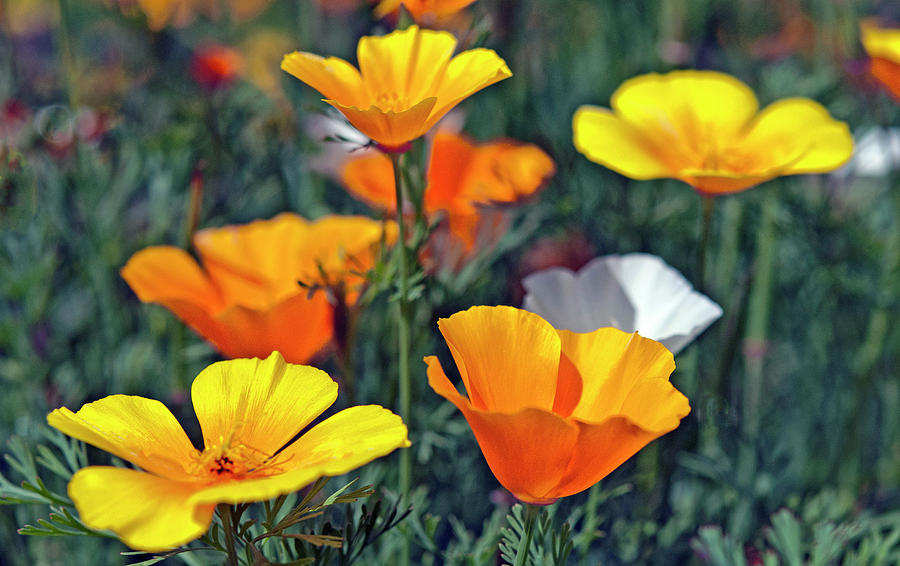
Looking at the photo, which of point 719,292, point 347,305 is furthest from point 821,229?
point 347,305

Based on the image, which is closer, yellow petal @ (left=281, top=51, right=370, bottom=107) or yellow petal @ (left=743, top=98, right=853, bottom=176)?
yellow petal @ (left=281, top=51, right=370, bottom=107)

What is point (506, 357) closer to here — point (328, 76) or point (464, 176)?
point (328, 76)

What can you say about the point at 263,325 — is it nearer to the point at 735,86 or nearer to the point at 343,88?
the point at 343,88

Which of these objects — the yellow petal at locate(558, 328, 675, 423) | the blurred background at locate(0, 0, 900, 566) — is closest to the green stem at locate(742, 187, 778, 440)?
the blurred background at locate(0, 0, 900, 566)

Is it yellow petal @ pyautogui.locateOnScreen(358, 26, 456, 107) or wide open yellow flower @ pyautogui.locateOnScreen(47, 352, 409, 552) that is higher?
yellow petal @ pyautogui.locateOnScreen(358, 26, 456, 107)

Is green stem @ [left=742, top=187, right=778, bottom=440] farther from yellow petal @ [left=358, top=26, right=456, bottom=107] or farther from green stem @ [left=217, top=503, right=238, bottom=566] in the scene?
green stem @ [left=217, top=503, right=238, bottom=566]

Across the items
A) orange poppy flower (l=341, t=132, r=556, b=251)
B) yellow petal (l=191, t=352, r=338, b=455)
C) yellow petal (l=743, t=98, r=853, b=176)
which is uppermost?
yellow petal (l=743, t=98, r=853, b=176)

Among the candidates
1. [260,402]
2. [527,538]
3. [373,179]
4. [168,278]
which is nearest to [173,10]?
[373,179]
